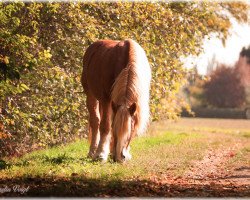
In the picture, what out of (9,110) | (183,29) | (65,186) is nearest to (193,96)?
(183,29)

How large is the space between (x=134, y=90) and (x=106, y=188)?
98.1 inches

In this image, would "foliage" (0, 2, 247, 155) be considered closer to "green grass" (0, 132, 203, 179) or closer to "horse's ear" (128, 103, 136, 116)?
"green grass" (0, 132, 203, 179)

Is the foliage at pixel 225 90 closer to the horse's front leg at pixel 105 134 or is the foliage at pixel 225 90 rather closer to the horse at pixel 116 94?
the horse at pixel 116 94

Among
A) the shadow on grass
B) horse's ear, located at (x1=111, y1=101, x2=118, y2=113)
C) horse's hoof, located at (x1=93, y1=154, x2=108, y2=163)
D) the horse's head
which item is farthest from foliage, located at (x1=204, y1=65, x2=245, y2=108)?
the shadow on grass

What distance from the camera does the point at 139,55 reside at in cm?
1052

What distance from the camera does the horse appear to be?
9.77m

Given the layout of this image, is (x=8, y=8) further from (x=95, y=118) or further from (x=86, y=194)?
(x=86, y=194)

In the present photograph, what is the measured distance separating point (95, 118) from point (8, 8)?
3003mm

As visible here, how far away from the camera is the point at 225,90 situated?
67000 millimetres

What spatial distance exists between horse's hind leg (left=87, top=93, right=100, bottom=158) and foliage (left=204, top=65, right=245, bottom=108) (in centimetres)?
5478

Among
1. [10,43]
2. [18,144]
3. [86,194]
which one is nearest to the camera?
[86,194]

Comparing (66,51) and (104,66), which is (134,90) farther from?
(66,51)

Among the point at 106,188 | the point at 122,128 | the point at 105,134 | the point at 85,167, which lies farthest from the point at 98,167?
the point at 106,188

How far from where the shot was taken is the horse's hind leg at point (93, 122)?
11547 mm
